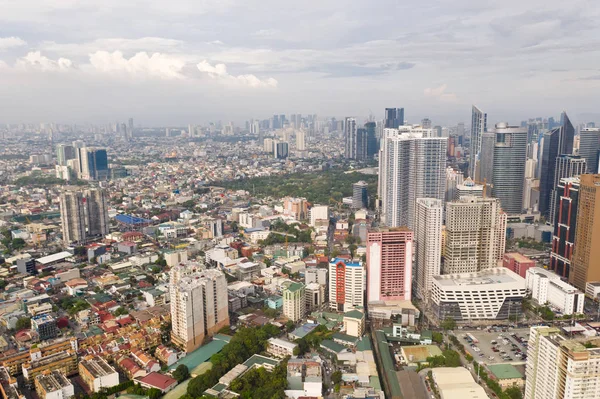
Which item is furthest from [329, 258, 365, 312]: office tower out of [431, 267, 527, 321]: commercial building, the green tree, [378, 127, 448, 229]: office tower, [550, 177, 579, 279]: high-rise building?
[550, 177, 579, 279]: high-rise building

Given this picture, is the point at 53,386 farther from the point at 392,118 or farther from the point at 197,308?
the point at 392,118

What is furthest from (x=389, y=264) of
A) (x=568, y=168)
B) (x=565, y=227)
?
(x=568, y=168)

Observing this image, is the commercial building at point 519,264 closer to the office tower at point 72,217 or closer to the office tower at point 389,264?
the office tower at point 389,264

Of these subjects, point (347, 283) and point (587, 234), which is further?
point (587, 234)

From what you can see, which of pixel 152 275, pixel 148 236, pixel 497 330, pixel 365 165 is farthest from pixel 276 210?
pixel 365 165

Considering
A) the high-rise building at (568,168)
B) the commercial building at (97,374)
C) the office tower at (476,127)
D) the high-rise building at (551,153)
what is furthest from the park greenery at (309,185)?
the commercial building at (97,374)

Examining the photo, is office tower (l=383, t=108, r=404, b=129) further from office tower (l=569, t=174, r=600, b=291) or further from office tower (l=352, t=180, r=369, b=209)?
office tower (l=569, t=174, r=600, b=291)

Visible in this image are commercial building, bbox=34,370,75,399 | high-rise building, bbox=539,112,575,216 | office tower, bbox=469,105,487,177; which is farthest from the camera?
office tower, bbox=469,105,487,177
